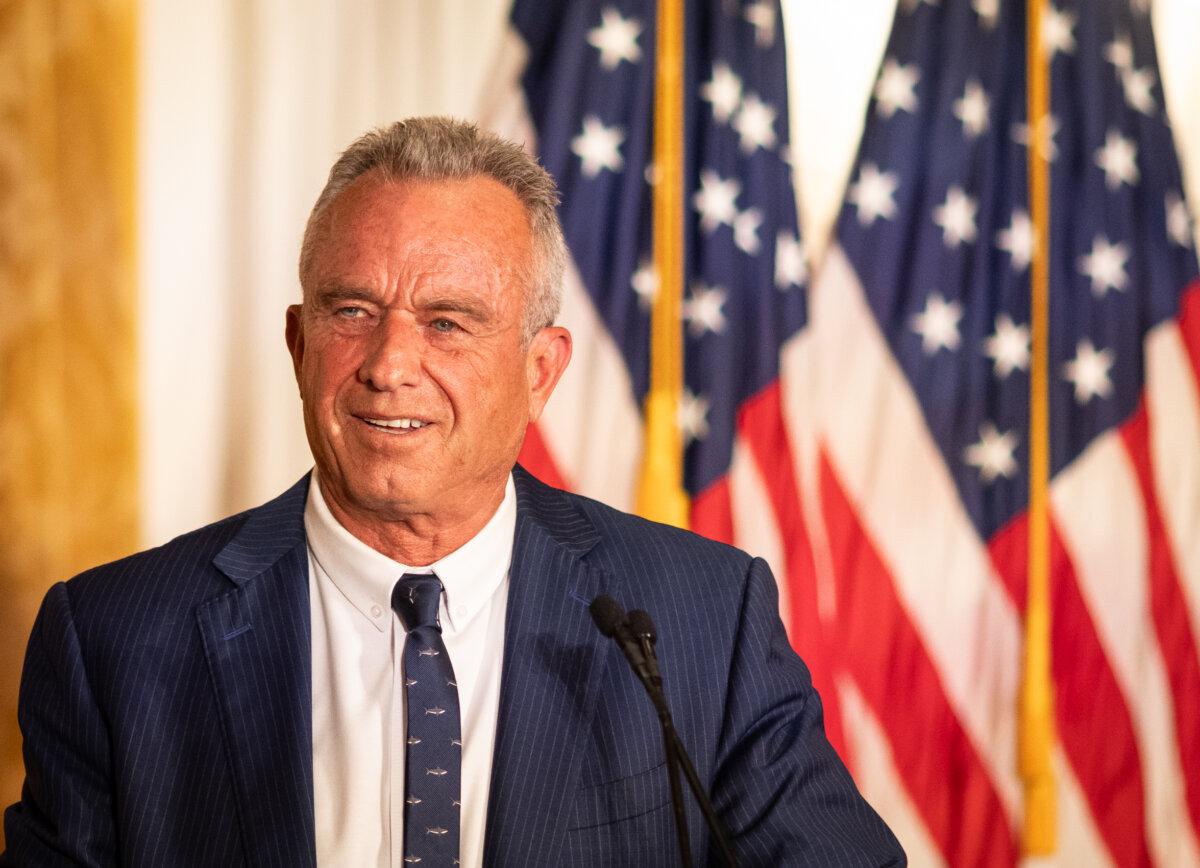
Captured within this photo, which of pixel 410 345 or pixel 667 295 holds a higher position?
pixel 667 295

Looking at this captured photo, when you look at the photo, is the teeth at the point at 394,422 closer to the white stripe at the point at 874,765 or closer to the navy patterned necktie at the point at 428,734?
the navy patterned necktie at the point at 428,734

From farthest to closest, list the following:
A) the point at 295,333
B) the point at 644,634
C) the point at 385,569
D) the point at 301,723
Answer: the point at 295,333 < the point at 385,569 < the point at 301,723 < the point at 644,634

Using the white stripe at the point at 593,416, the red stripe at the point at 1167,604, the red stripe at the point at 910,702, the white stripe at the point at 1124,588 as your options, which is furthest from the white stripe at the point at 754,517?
the red stripe at the point at 1167,604

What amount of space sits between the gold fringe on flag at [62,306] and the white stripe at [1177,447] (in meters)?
2.42

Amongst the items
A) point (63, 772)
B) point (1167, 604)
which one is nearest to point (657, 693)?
point (63, 772)

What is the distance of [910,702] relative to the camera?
119 inches

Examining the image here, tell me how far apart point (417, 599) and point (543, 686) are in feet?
0.66

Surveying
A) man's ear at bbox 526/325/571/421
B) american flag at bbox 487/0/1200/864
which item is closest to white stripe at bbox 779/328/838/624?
american flag at bbox 487/0/1200/864

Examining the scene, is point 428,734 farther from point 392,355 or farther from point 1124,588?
point 1124,588

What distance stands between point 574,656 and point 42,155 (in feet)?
5.56

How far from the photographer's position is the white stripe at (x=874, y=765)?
118 inches

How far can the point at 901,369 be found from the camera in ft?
9.89

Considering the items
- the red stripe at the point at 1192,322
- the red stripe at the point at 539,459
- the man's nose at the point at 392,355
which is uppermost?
the red stripe at the point at 1192,322

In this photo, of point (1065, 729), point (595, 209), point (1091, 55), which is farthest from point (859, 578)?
point (1091, 55)
